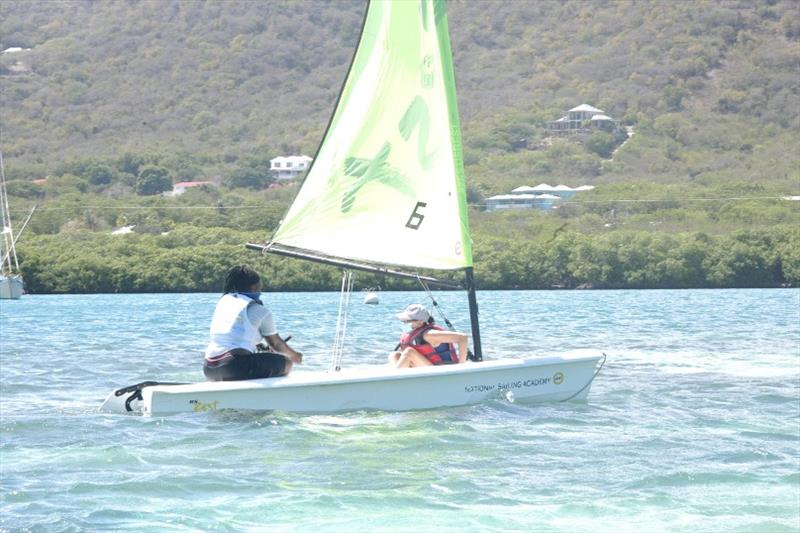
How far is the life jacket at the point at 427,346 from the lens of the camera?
14016 millimetres

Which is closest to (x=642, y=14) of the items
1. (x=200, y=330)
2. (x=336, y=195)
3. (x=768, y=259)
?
(x=768, y=259)

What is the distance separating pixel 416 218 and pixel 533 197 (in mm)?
101833

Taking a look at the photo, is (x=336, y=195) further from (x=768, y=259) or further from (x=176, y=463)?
(x=768, y=259)

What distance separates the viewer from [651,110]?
150 metres

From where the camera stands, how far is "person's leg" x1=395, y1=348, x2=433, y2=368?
14.0m

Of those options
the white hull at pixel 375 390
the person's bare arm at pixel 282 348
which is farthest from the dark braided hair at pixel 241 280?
the white hull at pixel 375 390

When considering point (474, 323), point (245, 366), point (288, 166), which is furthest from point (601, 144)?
point (245, 366)

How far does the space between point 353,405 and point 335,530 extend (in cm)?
458

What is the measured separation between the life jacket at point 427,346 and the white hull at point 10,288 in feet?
171

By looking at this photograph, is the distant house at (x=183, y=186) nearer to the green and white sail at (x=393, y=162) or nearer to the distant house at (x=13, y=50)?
the distant house at (x=13, y=50)

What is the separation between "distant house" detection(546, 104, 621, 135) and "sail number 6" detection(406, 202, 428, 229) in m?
128

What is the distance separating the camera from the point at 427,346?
14.0m

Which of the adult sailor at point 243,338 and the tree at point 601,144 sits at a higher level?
the tree at point 601,144

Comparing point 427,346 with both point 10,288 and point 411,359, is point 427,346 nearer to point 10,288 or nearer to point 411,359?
point 411,359
